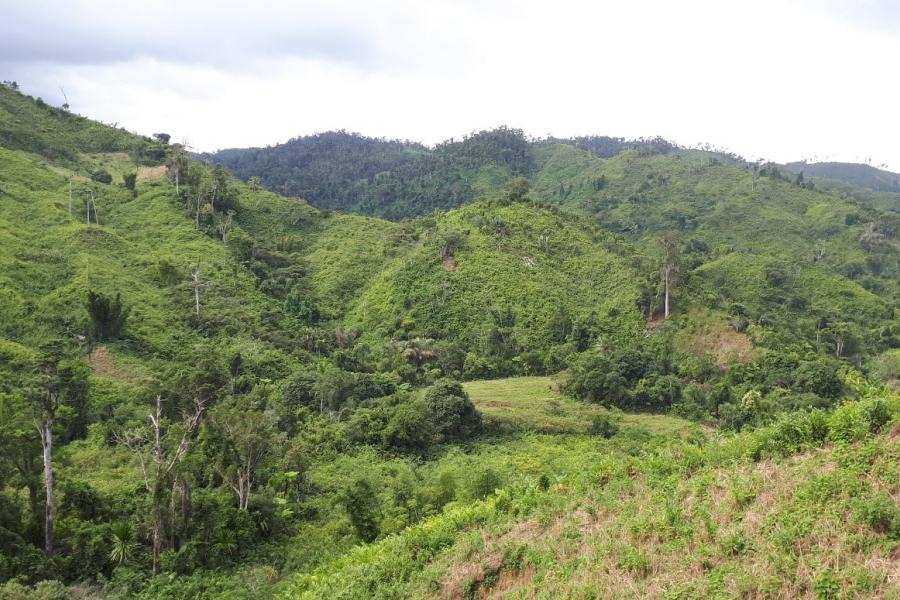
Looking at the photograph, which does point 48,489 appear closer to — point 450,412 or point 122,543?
point 122,543

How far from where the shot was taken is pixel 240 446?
20.0m

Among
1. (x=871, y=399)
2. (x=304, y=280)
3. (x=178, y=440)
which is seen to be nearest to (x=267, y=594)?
(x=178, y=440)

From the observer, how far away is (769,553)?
6898mm

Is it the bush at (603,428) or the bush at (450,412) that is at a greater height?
the bush at (450,412)

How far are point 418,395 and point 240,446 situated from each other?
1476 centimetres

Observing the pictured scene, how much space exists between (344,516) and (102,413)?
589 inches

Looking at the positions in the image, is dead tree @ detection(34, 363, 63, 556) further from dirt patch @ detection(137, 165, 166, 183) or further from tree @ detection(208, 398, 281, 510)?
dirt patch @ detection(137, 165, 166, 183)

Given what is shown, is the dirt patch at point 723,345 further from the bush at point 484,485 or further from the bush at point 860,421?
the bush at point 860,421

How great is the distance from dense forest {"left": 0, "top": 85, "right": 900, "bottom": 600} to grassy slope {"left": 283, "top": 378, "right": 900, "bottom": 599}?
45 millimetres

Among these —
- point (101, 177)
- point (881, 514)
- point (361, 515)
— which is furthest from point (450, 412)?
point (101, 177)

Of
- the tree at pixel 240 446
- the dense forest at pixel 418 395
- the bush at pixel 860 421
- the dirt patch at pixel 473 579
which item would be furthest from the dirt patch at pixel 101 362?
the bush at pixel 860 421

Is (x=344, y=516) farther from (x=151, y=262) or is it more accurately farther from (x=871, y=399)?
(x=151, y=262)

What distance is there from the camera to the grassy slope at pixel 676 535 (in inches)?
260

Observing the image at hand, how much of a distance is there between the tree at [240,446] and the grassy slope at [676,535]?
7.51m
